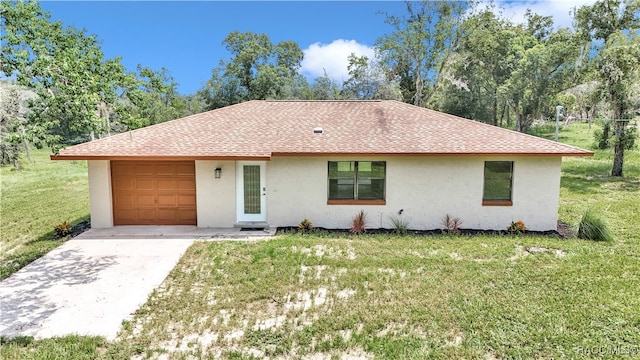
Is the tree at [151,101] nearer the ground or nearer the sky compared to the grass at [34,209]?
nearer the sky

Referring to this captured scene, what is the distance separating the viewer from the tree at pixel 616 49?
18922 mm

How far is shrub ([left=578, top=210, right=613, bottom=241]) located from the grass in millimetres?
13913

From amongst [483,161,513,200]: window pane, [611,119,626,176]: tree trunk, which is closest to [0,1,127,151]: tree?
[483,161,513,200]: window pane

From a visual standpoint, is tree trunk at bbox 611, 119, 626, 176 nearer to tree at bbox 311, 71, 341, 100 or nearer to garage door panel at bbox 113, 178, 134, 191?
garage door panel at bbox 113, 178, 134, 191

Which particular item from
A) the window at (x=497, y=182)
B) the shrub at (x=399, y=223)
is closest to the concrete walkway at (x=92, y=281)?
the shrub at (x=399, y=223)

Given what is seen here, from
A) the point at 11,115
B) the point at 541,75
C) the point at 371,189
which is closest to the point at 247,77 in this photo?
the point at 541,75

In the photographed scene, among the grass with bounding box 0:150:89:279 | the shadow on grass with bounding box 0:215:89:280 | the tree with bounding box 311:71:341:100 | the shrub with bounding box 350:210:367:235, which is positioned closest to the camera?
the shadow on grass with bounding box 0:215:89:280

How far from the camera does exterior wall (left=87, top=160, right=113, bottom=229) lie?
10914 millimetres

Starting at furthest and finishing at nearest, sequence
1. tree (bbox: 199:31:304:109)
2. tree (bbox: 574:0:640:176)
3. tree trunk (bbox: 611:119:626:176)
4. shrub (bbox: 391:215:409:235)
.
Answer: tree (bbox: 199:31:304:109), tree trunk (bbox: 611:119:626:176), tree (bbox: 574:0:640:176), shrub (bbox: 391:215:409:235)

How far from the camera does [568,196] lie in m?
16.1

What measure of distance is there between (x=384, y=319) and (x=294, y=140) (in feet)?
22.2

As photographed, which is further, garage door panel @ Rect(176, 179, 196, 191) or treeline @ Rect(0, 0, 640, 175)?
garage door panel @ Rect(176, 179, 196, 191)

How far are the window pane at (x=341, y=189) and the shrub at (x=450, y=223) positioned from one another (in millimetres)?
2825

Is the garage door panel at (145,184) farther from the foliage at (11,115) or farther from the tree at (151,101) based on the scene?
the foliage at (11,115)
